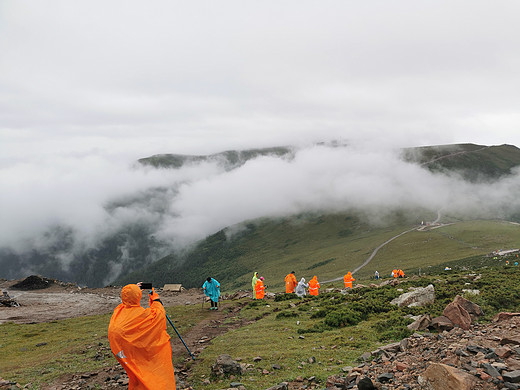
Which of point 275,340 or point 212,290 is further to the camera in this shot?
point 212,290

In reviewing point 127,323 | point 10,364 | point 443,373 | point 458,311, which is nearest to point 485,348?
point 443,373

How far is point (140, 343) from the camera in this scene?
9.20m

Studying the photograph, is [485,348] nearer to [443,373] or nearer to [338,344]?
[443,373]

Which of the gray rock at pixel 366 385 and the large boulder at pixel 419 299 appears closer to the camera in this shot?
the gray rock at pixel 366 385

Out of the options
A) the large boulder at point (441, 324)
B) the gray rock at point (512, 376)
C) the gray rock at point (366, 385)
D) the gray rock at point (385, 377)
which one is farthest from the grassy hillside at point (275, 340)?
the gray rock at point (512, 376)

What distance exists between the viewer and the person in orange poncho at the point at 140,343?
29.8ft

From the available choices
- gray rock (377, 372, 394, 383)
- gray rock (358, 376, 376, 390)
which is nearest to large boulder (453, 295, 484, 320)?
gray rock (377, 372, 394, 383)

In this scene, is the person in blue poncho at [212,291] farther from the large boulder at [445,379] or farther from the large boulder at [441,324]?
the large boulder at [445,379]

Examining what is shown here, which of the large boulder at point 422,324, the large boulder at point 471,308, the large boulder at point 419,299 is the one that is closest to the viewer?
the large boulder at point 422,324

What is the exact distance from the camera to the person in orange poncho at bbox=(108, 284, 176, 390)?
9086mm

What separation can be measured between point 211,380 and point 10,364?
1197 cm

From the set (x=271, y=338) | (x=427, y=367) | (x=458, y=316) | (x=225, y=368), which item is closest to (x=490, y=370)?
(x=427, y=367)

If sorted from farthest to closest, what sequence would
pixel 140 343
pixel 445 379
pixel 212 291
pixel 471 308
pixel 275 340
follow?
pixel 212 291 < pixel 275 340 < pixel 471 308 < pixel 140 343 < pixel 445 379

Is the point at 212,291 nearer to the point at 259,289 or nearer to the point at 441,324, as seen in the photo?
the point at 259,289
